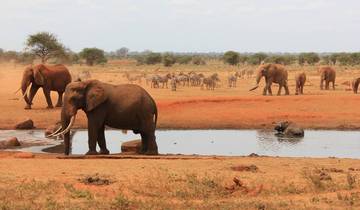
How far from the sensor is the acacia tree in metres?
65.0

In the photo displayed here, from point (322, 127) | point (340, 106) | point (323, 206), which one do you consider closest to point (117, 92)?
point (323, 206)

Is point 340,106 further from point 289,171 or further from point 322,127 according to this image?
point 289,171

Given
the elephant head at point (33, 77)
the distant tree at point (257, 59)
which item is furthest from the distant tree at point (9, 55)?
the elephant head at point (33, 77)

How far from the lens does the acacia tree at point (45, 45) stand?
6500 cm

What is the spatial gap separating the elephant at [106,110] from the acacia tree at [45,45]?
4912 cm

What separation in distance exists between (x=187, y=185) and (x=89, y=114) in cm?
644

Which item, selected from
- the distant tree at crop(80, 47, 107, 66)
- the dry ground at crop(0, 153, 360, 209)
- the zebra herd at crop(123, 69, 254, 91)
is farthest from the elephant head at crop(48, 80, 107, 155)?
the distant tree at crop(80, 47, 107, 66)

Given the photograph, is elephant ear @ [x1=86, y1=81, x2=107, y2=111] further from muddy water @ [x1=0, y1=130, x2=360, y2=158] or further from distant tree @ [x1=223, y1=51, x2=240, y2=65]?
distant tree @ [x1=223, y1=51, x2=240, y2=65]

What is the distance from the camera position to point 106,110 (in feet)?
56.1

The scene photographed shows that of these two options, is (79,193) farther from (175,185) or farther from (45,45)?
(45,45)

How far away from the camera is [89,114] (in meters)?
17.0

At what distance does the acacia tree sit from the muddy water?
42630mm

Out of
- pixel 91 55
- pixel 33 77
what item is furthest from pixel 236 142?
pixel 91 55

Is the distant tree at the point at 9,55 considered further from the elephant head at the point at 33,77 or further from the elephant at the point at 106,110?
the elephant at the point at 106,110
